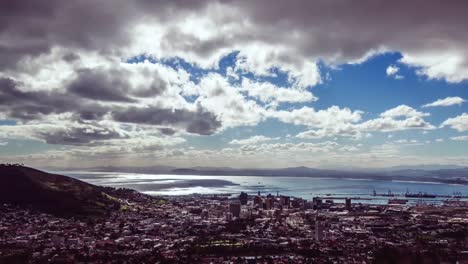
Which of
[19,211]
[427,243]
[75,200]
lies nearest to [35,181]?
[75,200]

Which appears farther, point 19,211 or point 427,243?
point 19,211

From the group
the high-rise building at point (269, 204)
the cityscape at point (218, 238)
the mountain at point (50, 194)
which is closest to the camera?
the cityscape at point (218, 238)

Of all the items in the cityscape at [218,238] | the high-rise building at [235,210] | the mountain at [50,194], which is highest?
the mountain at [50,194]

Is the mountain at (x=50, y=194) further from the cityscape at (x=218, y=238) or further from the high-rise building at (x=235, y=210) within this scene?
the high-rise building at (x=235, y=210)

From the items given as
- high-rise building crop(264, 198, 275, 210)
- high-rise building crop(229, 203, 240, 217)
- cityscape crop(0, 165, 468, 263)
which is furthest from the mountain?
high-rise building crop(264, 198, 275, 210)

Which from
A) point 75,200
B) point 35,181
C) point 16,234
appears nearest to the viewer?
point 16,234

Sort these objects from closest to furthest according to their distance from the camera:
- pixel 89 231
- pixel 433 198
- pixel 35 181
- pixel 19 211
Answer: pixel 89 231 < pixel 19 211 < pixel 35 181 < pixel 433 198

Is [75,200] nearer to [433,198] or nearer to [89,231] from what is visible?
[89,231]

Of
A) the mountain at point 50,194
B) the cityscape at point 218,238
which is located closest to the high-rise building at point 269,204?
the cityscape at point 218,238
